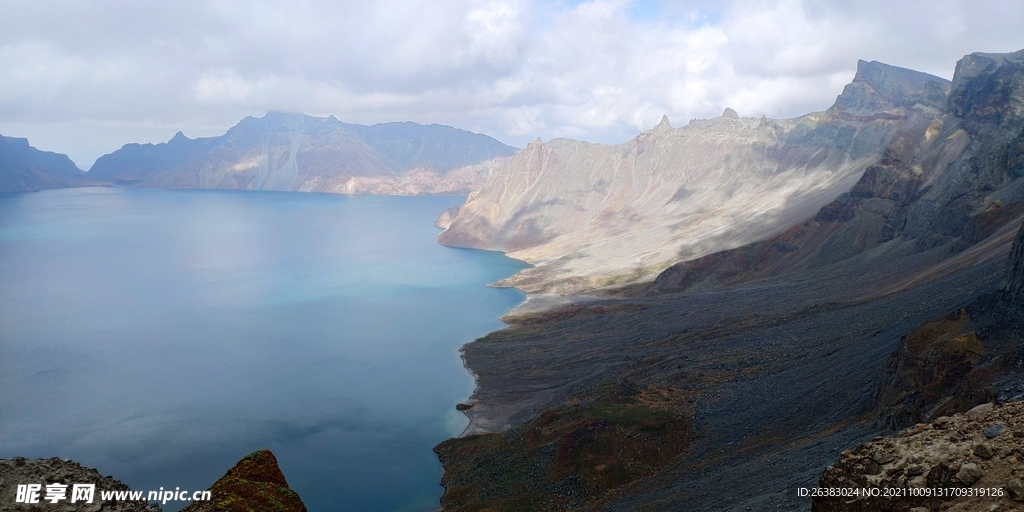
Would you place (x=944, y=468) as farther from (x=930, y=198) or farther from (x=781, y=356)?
(x=930, y=198)

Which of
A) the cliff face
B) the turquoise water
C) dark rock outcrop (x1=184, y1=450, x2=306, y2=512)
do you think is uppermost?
the cliff face

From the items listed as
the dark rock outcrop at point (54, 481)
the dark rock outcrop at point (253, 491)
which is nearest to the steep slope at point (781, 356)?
the dark rock outcrop at point (253, 491)

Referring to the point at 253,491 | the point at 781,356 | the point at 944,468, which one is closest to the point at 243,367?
the point at 781,356

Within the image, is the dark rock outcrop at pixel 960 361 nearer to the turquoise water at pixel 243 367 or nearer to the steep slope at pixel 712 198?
the turquoise water at pixel 243 367

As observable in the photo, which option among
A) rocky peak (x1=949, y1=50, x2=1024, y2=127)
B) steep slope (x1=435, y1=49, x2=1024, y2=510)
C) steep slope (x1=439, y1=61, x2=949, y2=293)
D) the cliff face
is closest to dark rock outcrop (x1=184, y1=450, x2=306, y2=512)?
steep slope (x1=435, y1=49, x2=1024, y2=510)

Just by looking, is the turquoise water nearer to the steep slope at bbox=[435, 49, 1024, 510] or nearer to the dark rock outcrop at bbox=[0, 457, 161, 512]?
the steep slope at bbox=[435, 49, 1024, 510]

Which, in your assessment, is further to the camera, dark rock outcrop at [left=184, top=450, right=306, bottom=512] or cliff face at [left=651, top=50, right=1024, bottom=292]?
cliff face at [left=651, top=50, right=1024, bottom=292]
